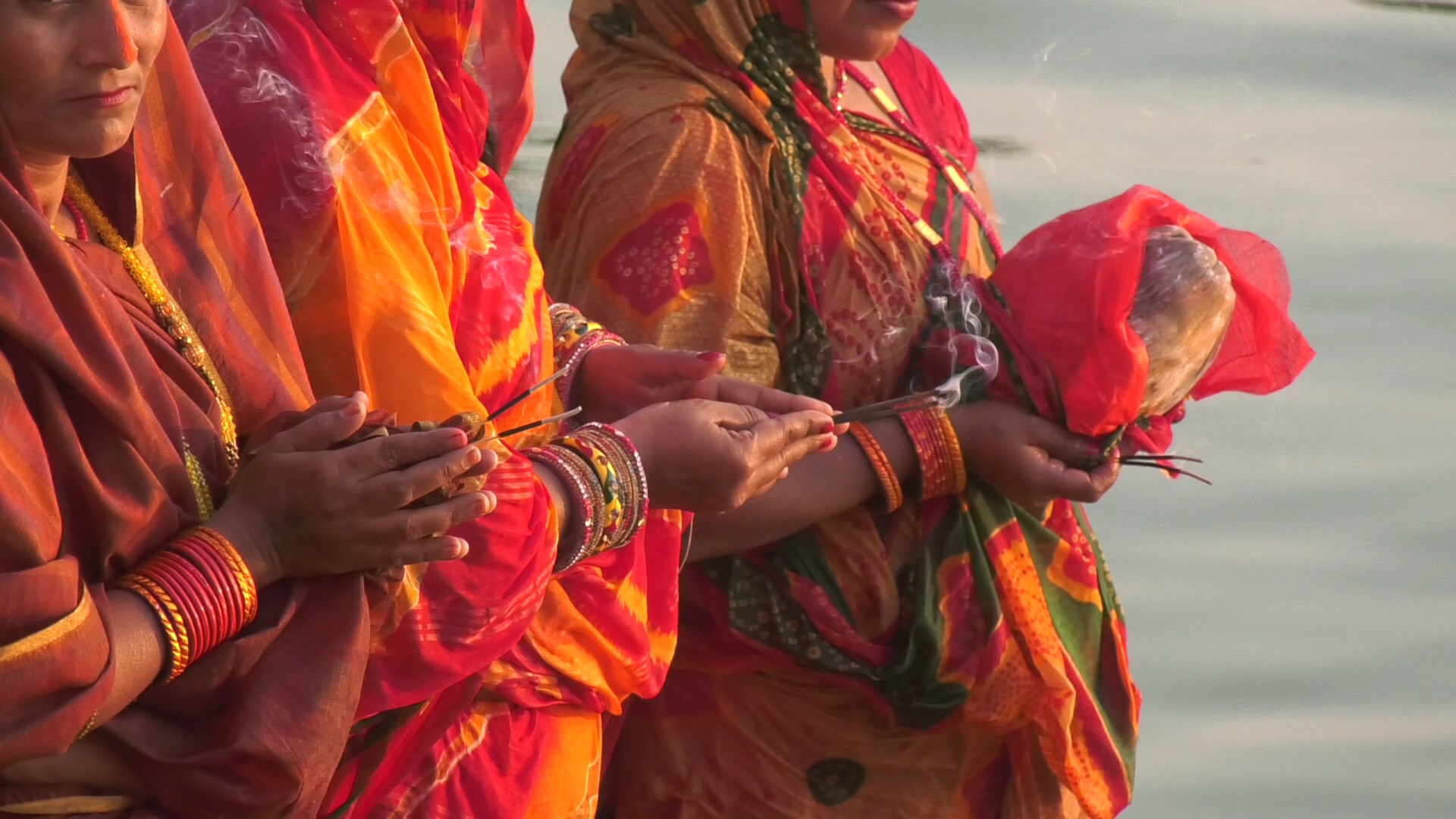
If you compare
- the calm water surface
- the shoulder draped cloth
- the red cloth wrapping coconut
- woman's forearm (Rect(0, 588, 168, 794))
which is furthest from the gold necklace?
the calm water surface

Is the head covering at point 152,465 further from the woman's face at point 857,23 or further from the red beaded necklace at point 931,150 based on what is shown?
the red beaded necklace at point 931,150

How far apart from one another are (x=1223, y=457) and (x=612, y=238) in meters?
2.15

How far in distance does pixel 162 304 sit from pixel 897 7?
108 centimetres

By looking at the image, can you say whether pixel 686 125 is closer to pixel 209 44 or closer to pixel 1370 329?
pixel 209 44

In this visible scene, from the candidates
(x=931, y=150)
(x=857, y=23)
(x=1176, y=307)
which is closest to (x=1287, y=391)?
(x=931, y=150)

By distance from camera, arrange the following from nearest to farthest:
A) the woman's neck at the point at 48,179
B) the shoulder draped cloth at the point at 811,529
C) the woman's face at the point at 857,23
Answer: the woman's neck at the point at 48,179 < the shoulder draped cloth at the point at 811,529 < the woman's face at the point at 857,23

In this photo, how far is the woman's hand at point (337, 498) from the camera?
1187 millimetres

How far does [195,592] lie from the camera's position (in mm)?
1146

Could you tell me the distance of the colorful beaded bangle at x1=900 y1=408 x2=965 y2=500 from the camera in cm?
200

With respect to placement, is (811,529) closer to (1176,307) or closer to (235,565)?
(1176,307)

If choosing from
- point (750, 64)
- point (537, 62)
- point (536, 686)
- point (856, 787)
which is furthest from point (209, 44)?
point (537, 62)

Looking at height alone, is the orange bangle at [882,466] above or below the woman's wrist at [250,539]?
below

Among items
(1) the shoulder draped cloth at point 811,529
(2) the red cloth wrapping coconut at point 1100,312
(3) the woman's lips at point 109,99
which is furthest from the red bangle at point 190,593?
(2) the red cloth wrapping coconut at point 1100,312

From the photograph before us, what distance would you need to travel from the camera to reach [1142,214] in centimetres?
204
